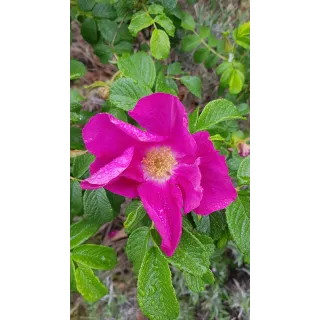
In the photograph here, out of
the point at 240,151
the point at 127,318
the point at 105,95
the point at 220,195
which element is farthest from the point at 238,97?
the point at 127,318

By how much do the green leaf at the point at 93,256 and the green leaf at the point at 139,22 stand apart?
0.59m

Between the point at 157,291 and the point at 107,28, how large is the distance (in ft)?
2.65

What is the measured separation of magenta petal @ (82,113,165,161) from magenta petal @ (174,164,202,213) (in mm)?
93

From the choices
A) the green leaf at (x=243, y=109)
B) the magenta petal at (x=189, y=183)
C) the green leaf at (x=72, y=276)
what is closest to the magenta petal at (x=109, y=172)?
the magenta petal at (x=189, y=183)

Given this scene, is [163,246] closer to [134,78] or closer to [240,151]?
[134,78]

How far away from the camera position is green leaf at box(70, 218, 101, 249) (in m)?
1.15

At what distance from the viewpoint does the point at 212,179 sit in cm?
85

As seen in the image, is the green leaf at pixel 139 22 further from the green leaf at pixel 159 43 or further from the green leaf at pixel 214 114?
the green leaf at pixel 214 114

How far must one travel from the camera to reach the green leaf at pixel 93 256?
1.12 meters

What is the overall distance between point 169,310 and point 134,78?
22.0 inches

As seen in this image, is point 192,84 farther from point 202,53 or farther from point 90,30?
point 90,30

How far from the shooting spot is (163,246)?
0.83m

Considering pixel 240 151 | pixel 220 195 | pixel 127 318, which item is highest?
pixel 220 195

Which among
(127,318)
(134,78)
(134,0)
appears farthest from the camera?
(127,318)
